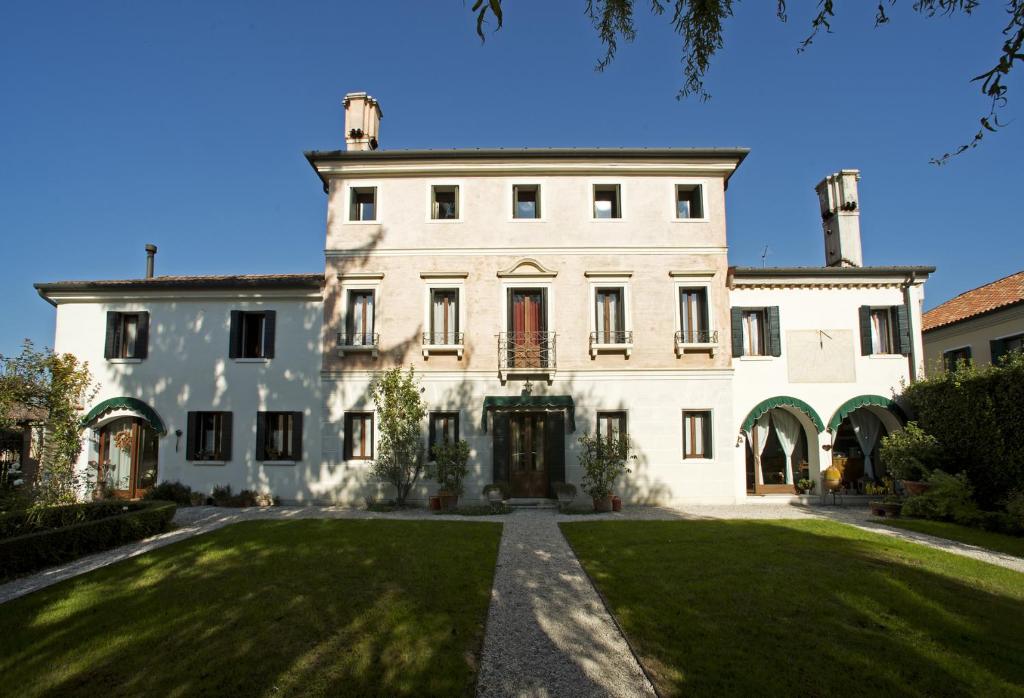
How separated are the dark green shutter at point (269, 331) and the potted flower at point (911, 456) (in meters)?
18.0

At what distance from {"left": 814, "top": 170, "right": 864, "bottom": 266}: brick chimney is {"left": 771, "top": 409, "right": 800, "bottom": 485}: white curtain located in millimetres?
5659

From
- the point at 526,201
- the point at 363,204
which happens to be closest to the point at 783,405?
the point at 526,201

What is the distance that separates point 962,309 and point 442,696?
23.5 m

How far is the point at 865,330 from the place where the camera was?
16.1 metres

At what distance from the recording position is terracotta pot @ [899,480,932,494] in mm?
13211

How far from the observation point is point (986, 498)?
13.0 m

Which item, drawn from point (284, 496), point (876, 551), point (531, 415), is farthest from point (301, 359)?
point (876, 551)

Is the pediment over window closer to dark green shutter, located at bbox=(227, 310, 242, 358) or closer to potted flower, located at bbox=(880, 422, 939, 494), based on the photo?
dark green shutter, located at bbox=(227, 310, 242, 358)

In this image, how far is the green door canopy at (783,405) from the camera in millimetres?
15594

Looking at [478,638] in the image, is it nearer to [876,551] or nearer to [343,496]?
[876,551]

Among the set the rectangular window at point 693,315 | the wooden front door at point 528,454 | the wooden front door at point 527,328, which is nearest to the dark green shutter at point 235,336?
the wooden front door at point 527,328

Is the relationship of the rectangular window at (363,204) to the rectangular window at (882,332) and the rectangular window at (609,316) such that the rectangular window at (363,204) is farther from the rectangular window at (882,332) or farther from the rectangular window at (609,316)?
the rectangular window at (882,332)

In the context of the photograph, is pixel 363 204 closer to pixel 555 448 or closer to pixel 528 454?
pixel 528 454

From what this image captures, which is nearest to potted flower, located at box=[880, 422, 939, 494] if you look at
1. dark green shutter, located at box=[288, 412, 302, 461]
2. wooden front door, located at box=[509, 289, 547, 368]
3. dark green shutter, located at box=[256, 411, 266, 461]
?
wooden front door, located at box=[509, 289, 547, 368]
